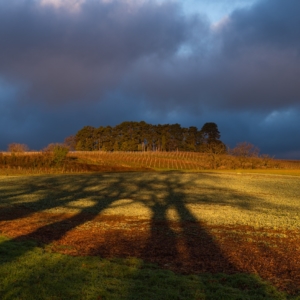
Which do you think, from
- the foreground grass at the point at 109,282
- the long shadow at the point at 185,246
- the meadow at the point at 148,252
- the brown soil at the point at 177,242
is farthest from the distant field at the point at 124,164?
the foreground grass at the point at 109,282

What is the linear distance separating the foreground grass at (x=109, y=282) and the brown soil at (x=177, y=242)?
563mm

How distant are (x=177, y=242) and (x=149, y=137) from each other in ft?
322

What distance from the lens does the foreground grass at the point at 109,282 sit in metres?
5.64

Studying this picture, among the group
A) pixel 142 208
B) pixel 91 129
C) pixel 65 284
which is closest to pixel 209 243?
pixel 65 284

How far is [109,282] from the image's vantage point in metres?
6.18

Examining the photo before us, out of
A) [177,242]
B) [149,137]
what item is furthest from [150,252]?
[149,137]

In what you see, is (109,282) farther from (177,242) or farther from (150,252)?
(177,242)

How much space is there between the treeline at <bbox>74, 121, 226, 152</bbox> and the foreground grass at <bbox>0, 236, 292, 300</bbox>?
317 ft

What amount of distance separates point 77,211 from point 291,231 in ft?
28.8

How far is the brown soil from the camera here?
761cm

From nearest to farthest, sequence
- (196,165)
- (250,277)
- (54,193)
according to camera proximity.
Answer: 1. (250,277)
2. (54,193)
3. (196,165)

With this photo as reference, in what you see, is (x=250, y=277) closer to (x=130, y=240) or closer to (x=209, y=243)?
(x=209, y=243)

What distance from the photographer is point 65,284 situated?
600 centimetres

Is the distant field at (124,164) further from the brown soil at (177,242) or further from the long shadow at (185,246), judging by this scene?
the long shadow at (185,246)
